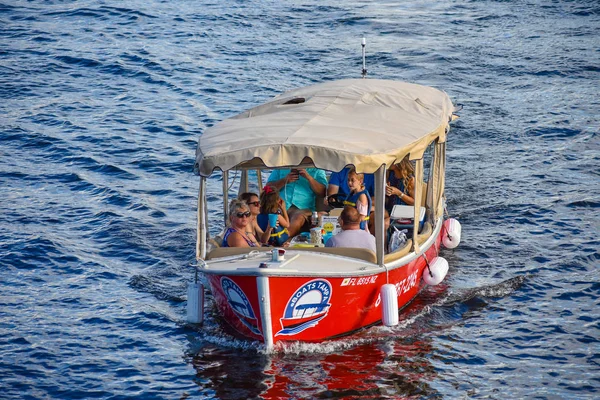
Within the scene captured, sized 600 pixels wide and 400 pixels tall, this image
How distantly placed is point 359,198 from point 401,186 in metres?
2.01

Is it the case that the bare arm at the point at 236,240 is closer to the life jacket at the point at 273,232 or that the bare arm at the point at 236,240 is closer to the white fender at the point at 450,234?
the life jacket at the point at 273,232

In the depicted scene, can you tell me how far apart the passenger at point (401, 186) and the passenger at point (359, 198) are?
1.16 metres

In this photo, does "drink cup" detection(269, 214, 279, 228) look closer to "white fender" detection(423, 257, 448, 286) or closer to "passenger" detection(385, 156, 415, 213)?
"passenger" detection(385, 156, 415, 213)

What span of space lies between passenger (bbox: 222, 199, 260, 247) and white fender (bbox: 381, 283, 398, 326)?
6.29ft

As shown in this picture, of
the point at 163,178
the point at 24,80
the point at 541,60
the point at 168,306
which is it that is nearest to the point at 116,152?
the point at 163,178

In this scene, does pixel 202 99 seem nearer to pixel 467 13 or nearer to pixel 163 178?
pixel 163 178

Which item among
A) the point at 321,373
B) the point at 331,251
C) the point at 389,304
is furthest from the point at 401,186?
the point at 321,373

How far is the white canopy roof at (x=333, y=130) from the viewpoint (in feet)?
36.1

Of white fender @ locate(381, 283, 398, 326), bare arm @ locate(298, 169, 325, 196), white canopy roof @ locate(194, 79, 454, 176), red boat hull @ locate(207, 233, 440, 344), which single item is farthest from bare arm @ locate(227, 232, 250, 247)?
bare arm @ locate(298, 169, 325, 196)

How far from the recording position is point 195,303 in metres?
11.9

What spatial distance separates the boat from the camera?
10844mm

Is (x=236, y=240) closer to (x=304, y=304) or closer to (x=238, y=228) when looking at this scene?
(x=238, y=228)

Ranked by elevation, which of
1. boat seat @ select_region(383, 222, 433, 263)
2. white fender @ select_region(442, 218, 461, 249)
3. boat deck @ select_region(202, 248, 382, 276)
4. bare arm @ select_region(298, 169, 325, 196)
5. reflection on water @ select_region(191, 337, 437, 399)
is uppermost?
bare arm @ select_region(298, 169, 325, 196)

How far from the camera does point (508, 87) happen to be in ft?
82.7
